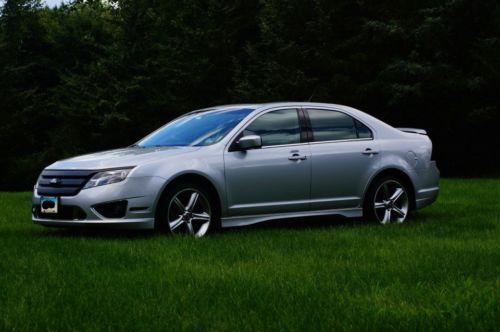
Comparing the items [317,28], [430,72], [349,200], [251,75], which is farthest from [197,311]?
[251,75]

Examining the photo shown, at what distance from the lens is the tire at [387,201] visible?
11422mm

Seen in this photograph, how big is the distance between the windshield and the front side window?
207 millimetres

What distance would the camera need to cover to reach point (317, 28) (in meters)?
36.3

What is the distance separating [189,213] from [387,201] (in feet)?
9.90

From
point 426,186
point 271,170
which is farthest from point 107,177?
A: point 426,186

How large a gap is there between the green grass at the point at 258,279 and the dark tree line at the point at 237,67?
21.9 m

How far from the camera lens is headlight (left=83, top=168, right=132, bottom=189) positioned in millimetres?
9648

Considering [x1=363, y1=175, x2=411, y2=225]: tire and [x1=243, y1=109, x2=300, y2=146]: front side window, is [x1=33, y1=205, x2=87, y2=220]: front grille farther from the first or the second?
[x1=363, y1=175, x2=411, y2=225]: tire

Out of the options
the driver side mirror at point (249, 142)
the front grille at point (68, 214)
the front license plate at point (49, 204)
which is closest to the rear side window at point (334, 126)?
the driver side mirror at point (249, 142)

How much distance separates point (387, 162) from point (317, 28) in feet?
83.7

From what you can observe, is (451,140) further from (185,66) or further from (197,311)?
(197,311)

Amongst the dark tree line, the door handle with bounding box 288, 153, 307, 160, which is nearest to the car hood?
the door handle with bounding box 288, 153, 307, 160

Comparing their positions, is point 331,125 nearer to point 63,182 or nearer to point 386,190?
point 386,190

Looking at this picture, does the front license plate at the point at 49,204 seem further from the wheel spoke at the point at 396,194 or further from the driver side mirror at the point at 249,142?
the wheel spoke at the point at 396,194
